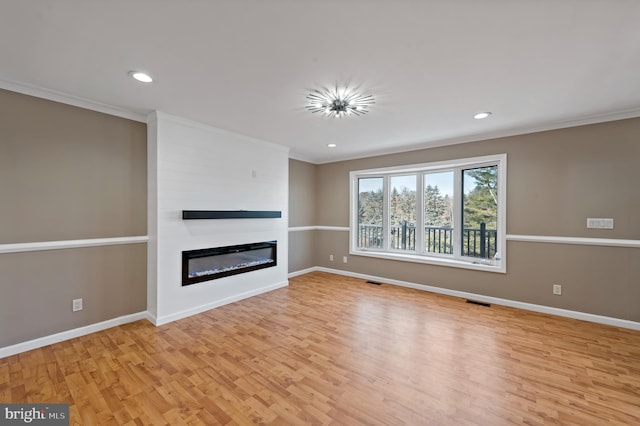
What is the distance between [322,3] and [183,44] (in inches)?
40.5

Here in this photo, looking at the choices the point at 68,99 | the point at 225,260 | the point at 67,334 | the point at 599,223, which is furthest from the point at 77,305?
the point at 599,223

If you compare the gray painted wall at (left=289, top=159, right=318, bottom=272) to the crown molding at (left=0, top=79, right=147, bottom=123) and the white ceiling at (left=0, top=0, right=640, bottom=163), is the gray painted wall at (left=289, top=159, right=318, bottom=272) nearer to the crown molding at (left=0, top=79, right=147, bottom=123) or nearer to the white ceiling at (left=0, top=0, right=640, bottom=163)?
the white ceiling at (left=0, top=0, right=640, bottom=163)

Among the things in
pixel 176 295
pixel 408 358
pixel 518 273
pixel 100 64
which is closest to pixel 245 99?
pixel 100 64

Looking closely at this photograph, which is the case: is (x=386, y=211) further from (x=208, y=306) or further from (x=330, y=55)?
(x=330, y=55)

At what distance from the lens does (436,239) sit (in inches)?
181

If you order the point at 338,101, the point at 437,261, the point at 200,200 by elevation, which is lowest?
the point at 437,261

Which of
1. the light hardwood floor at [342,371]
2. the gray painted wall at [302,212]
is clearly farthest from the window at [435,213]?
the light hardwood floor at [342,371]

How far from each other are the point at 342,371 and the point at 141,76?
10.1 ft

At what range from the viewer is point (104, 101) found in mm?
2793

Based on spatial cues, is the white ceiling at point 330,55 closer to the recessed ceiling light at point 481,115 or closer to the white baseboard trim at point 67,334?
the recessed ceiling light at point 481,115

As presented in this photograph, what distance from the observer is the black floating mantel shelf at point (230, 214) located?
10.9ft

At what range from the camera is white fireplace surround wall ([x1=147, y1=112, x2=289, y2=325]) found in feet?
10.3

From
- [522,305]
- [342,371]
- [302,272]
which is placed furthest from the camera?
[302,272]

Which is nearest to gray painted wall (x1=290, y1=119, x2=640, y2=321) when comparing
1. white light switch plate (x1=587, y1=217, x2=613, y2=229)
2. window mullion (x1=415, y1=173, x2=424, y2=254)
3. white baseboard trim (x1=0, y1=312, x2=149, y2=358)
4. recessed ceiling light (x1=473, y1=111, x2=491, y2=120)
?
white light switch plate (x1=587, y1=217, x2=613, y2=229)
